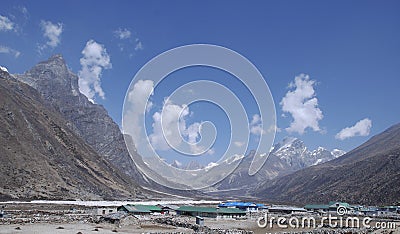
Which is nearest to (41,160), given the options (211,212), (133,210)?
(133,210)

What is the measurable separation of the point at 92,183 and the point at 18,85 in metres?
59.2

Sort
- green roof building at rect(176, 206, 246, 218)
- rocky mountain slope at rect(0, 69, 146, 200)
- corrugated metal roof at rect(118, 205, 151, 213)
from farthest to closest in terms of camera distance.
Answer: rocky mountain slope at rect(0, 69, 146, 200), green roof building at rect(176, 206, 246, 218), corrugated metal roof at rect(118, 205, 151, 213)

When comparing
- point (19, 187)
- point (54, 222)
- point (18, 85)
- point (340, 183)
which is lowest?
point (54, 222)

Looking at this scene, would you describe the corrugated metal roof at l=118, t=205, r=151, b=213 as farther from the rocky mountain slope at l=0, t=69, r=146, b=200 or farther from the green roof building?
the rocky mountain slope at l=0, t=69, r=146, b=200

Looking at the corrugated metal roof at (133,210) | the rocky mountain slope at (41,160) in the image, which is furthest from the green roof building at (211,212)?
the rocky mountain slope at (41,160)

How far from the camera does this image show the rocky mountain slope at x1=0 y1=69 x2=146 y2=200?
103 m

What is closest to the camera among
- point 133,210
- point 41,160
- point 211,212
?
point 133,210

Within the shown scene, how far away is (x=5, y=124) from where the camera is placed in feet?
384

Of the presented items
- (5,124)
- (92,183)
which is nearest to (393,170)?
(92,183)

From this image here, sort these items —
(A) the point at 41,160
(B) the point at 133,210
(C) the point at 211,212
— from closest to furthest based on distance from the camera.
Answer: (B) the point at 133,210 → (C) the point at 211,212 → (A) the point at 41,160

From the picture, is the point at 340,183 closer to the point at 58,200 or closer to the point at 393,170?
the point at 393,170

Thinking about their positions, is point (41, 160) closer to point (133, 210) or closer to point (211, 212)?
point (133, 210)

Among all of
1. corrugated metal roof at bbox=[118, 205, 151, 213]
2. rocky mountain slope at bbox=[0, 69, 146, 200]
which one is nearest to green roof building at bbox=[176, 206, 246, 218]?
corrugated metal roof at bbox=[118, 205, 151, 213]

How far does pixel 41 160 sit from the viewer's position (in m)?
117
